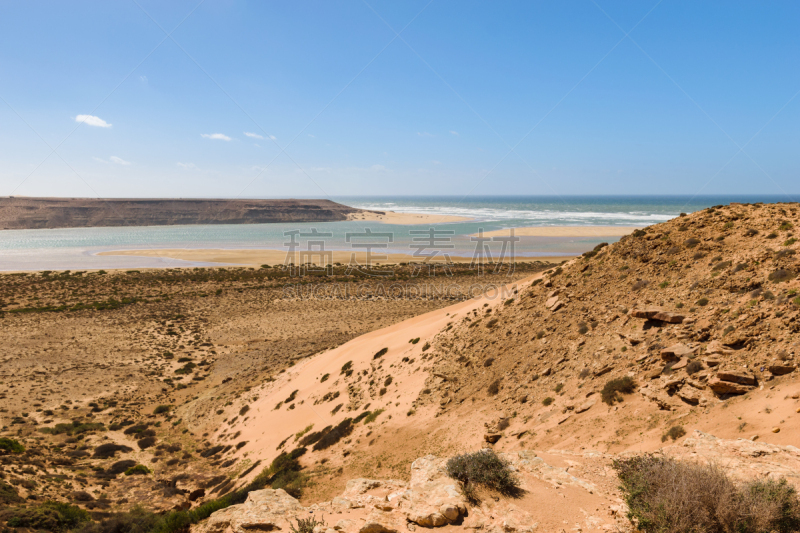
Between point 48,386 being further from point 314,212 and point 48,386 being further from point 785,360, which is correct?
point 314,212

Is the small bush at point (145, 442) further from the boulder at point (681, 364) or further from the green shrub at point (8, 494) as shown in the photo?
the boulder at point (681, 364)

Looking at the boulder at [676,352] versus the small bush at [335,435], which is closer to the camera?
the boulder at [676,352]

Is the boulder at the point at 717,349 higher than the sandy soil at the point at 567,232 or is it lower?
lower

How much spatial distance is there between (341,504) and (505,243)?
7129 cm

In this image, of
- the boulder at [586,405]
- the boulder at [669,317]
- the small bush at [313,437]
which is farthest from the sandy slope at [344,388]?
the boulder at [669,317]

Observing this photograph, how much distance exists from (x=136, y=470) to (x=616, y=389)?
14515 mm

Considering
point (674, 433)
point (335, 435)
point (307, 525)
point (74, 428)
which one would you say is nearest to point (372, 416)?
point (335, 435)

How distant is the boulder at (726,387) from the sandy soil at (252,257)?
49381 mm

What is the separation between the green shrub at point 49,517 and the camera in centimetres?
786

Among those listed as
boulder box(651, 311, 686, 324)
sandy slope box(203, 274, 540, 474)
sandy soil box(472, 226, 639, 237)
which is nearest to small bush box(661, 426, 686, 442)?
boulder box(651, 311, 686, 324)

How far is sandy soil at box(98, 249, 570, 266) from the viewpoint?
58.8m

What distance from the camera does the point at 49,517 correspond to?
8305mm

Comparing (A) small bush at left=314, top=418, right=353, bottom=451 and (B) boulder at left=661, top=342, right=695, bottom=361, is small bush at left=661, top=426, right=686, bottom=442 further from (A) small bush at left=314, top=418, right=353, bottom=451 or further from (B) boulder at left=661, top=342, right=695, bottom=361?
(A) small bush at left=314, top=418, right=353, bottom=451

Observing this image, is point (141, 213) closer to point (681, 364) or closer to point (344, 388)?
point (344, 388)
